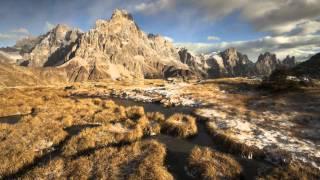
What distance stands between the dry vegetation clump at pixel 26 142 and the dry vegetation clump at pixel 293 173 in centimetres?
1744

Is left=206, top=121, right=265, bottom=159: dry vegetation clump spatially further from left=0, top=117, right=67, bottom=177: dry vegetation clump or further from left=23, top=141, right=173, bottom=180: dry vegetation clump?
left=0, top=117, right=67, bottom=177: dry vegetation clump

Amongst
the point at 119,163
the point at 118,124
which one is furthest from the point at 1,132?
the point at 119,163

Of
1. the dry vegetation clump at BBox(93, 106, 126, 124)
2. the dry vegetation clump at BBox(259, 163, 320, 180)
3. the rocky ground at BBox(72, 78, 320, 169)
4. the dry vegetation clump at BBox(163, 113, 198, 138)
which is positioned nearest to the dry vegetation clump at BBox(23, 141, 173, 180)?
the dry vegetation clump at BBox(259, 163, 320, 180)

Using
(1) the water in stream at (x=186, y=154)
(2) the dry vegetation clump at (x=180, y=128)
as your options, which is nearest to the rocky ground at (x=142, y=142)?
→ (2) the dry vegetation clump at (x=180, y=128)

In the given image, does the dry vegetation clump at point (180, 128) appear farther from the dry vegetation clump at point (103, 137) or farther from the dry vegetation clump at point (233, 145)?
the dry vegetation clump at point (103, 137)

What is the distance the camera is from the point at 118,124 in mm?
33906

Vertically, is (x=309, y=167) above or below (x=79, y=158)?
below

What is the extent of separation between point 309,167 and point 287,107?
2647 cm

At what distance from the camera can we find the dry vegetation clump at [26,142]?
2186 cm

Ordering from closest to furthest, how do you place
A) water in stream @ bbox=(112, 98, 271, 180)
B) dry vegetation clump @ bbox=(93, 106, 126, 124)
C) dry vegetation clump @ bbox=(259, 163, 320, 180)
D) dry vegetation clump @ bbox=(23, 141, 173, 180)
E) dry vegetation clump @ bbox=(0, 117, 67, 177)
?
1. dry vegetation clump @ bbox=(23, 141, 173, 180)
2. dry vegetation clump @ bbox=(259, 163, 320, 180)
3. water in stream @ bbox=(112, 98, 271, 180)
4. dry vegetation clump @ bbox=(0, 117, 67, 177)
5. dry vegetation clump @ bbox=(93, 106, 126, 124)

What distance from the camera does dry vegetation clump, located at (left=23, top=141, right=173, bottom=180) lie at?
19719 mm

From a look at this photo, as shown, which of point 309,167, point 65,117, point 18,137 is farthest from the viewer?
point 65,117

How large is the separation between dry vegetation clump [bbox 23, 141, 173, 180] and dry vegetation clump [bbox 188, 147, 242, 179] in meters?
2.24

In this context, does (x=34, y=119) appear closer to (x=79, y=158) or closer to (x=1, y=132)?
(x=1, y=132)
